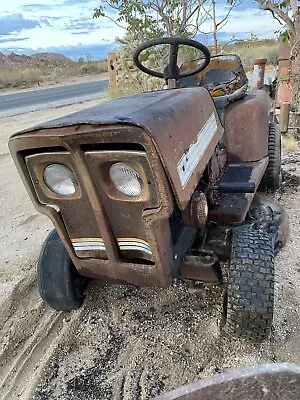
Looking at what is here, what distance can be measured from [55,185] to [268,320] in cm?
137

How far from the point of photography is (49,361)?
8.48ft

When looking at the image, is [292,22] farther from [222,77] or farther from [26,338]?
[26,338]

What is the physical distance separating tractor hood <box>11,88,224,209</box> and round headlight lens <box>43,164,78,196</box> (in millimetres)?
207

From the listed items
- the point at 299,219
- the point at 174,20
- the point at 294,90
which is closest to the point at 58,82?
the point at 174,20

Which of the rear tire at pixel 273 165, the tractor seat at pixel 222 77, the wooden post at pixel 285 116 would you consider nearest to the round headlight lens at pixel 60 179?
the tractor seat at pixel 222 77

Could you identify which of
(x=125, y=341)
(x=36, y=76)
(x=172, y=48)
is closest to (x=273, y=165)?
(x=172, y=48)

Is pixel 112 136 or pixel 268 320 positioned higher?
pixel 112 136

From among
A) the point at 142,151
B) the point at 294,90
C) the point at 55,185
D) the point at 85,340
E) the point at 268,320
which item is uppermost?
the point at 142,151

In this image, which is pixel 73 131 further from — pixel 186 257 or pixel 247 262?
pixel 247 262

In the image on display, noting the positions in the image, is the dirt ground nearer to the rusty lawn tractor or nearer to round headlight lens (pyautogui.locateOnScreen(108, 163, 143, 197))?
the rusty lawn tractor

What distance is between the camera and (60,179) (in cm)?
220

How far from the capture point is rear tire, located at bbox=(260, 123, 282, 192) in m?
4.51

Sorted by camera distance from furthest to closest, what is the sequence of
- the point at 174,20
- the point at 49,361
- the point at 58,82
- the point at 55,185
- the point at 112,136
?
the point at 58,82, the point at 174,20, the point at 49,361, the point at 55,185, the point at 112,136

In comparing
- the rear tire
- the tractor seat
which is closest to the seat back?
the tractor seat
